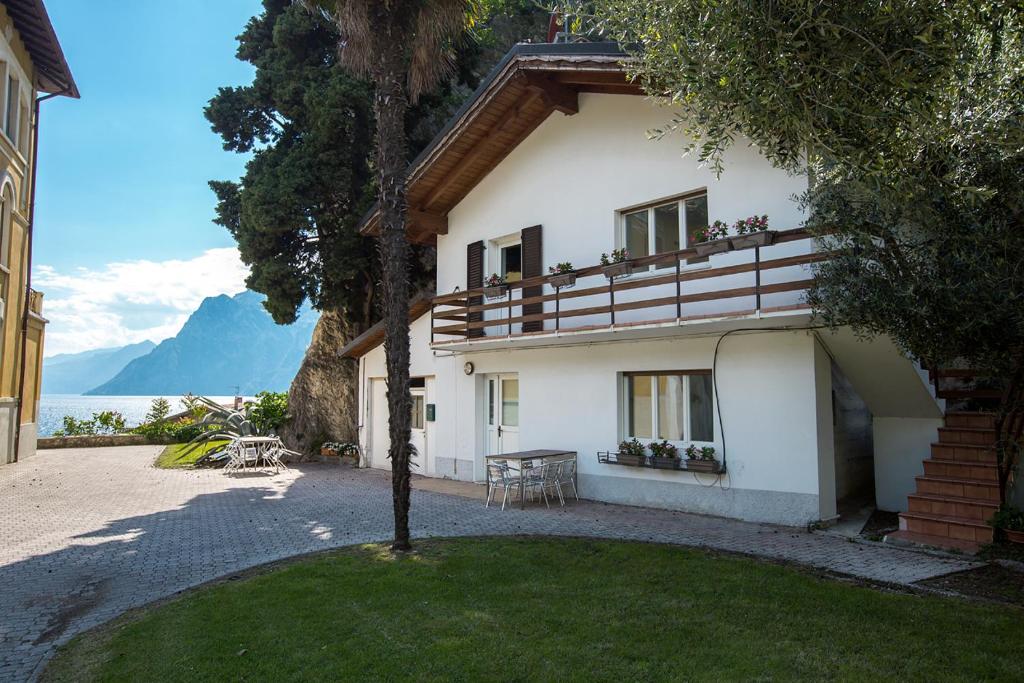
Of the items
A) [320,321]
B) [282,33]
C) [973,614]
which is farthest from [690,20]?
[320,321]

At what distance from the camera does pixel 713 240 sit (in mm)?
9023

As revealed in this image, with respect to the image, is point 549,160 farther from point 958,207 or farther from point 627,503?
point 958,207

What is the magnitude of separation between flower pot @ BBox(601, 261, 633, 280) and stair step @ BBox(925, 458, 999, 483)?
491cm

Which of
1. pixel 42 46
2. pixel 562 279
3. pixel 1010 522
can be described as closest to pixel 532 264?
pixel 562 279

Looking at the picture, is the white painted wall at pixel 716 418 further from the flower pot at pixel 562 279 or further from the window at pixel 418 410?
the window at pixel 418 410

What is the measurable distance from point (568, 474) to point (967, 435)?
6017 mm

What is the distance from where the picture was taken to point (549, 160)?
41.8 ft

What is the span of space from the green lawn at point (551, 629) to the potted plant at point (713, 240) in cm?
422

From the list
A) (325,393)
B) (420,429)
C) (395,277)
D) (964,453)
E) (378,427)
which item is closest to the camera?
(395,277)

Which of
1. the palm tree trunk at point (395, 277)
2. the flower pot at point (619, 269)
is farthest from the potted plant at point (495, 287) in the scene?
the palm tree trunk at point (395, 277)

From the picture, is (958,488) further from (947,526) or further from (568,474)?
(568,474)

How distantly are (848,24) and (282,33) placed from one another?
663 inches

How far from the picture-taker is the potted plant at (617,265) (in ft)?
33.4

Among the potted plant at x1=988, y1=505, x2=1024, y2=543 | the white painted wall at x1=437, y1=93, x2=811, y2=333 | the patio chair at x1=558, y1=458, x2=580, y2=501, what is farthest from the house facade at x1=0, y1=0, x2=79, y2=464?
the potted plant at x1=988, y1=505, x2=1024, y2=543
